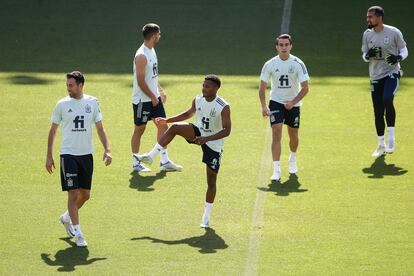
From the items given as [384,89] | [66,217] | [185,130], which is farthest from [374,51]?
[66,217]

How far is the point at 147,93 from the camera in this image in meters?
15.7

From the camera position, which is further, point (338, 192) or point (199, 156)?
point (199, 156)

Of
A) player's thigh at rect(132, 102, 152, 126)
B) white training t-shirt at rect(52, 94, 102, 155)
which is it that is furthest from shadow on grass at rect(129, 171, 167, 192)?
white training t-shirt at rect(52, 94, 102, 155)

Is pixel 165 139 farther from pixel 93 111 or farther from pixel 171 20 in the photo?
pixel 171 20

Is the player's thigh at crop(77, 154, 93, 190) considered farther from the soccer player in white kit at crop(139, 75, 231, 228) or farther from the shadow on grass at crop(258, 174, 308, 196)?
the shadow on grass at crop(258, 174, 308, 196)

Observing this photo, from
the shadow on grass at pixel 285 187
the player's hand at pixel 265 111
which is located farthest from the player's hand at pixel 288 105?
the shadow on grass at pixel 285 187

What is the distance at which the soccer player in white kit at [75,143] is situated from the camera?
12.3 meters

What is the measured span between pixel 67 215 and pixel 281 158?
4964 mm

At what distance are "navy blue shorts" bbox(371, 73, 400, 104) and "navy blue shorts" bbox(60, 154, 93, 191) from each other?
232 inches

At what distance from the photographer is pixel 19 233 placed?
13.0 metres

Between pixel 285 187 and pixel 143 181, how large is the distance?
215cm

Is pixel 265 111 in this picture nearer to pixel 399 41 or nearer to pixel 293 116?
pixel 293 116

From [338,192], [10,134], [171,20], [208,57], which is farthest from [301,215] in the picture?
[171,20]

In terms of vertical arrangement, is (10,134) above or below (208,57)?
below
